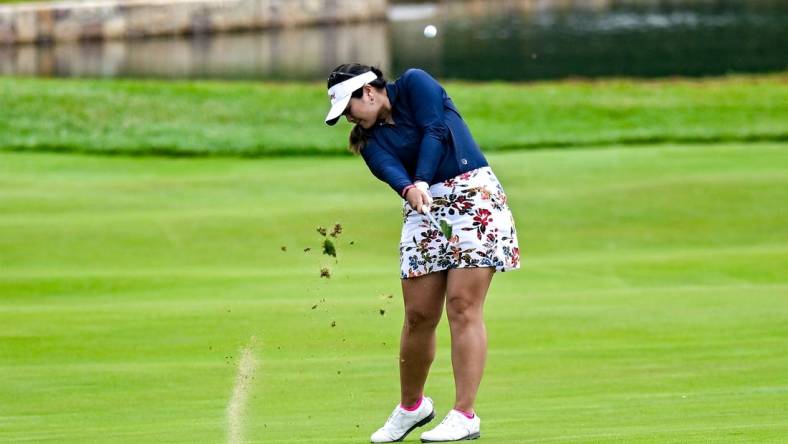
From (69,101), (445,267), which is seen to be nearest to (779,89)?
(69,101)

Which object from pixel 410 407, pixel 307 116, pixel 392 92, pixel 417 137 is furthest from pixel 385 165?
pixel 307 116

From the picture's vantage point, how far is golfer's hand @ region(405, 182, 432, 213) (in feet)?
16.4

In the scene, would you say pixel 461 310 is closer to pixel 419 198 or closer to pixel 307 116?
pixel 419 198

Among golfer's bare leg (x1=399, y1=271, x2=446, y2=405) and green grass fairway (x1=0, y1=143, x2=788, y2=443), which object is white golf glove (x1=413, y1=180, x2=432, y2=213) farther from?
green grass fairway (x1=0, y1=143, x2=788, y2=443)

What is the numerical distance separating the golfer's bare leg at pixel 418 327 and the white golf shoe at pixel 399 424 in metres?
0.04

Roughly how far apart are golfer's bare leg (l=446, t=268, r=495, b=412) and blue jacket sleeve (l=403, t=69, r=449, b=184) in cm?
37

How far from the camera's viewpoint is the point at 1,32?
124 feet

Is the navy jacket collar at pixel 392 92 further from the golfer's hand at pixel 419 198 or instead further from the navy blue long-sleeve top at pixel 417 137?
the golfer's hand at pixel 419 198

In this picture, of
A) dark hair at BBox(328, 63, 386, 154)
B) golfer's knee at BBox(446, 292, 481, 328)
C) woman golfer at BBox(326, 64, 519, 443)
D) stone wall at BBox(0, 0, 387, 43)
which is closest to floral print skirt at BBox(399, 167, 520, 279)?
woman golfer at BBox(326, 64, 519, 443)

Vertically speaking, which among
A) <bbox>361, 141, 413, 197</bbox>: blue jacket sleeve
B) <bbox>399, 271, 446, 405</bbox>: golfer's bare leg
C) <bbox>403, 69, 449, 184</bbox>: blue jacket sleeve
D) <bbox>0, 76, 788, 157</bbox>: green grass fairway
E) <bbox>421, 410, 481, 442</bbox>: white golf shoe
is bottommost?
<bbox>0, 76, 788, 157</bbox>: green grass fairway

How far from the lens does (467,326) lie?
5262mm

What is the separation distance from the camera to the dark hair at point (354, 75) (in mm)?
5184

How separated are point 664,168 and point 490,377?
24.2ft

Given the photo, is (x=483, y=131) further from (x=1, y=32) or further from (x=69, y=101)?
(x=1, y=32)
